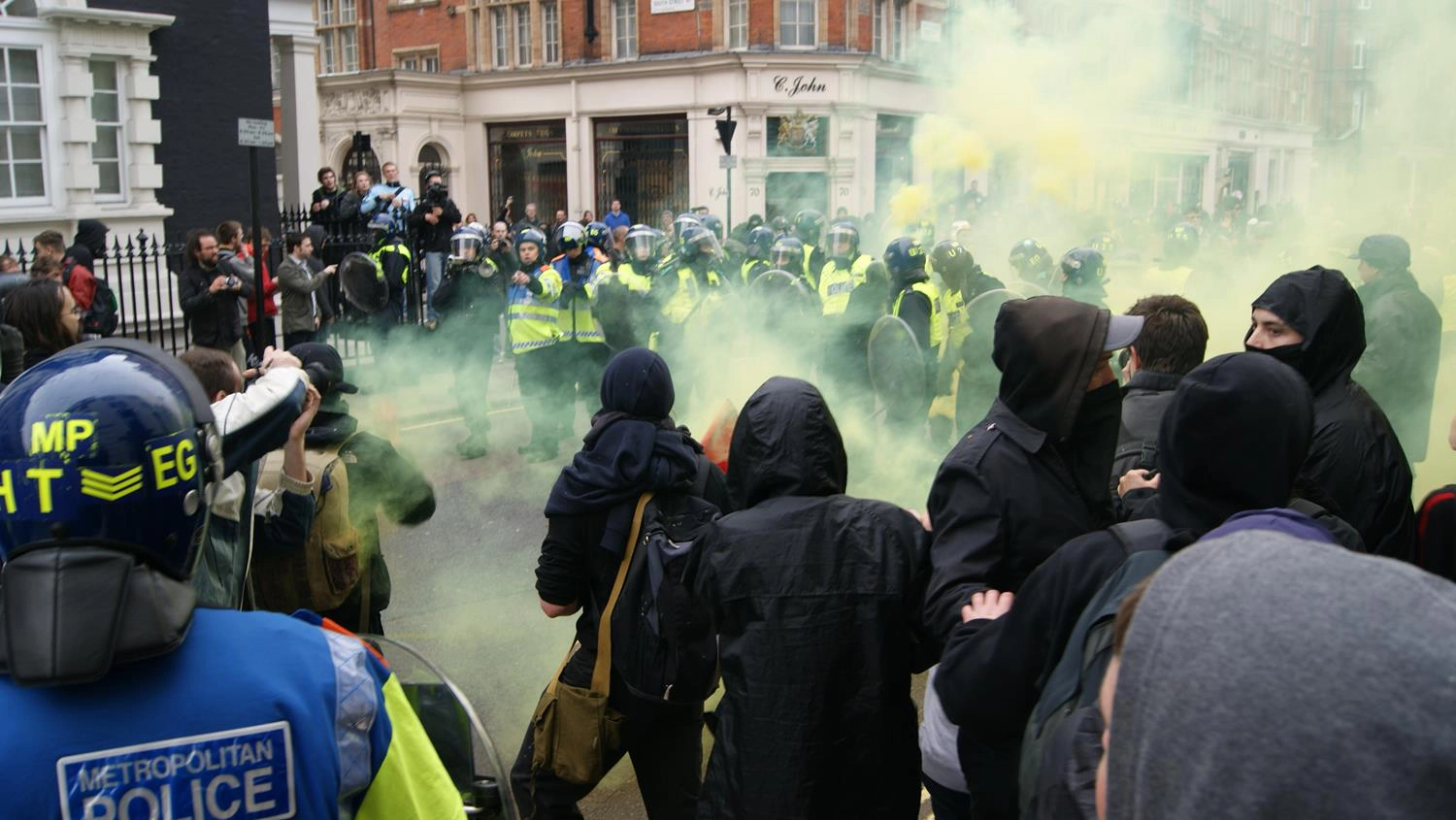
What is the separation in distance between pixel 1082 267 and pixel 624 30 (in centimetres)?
2420

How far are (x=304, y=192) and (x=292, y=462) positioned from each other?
55.6 ft

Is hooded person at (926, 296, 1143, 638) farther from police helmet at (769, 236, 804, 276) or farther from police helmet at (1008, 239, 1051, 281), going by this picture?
police helmet at (1008, 239, 1051, 281)

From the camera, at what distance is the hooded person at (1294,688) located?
75 centimetres

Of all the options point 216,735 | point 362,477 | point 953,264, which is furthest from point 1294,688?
point 953,264

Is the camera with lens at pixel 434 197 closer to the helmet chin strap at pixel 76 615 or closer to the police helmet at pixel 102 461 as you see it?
the police helmet at pixel 102 461

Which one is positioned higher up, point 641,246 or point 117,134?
point 117,134

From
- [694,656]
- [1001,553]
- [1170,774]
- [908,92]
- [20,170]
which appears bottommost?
[694,656]

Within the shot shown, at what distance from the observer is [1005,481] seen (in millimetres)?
2568

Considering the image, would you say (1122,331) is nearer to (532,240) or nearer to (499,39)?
(532,240)

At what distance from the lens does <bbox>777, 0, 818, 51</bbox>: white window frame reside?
90.6 ft

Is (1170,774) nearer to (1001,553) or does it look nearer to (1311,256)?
(1001,553)

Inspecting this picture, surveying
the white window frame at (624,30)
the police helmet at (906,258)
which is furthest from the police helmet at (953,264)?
the white window frame at (624,30)

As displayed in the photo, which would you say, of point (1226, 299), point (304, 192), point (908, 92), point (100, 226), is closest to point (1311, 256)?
point (1226, 299)

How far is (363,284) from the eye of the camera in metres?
12.2
